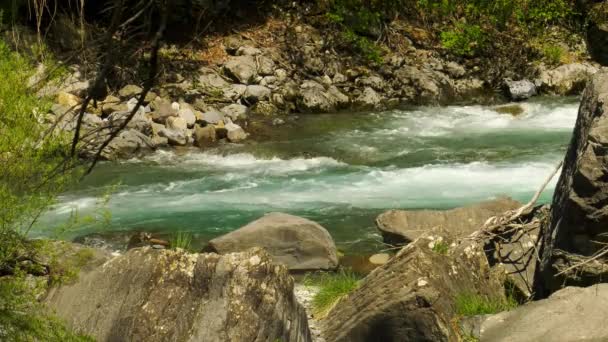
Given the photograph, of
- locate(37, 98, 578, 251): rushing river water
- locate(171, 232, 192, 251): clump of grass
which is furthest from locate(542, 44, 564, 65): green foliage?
locate(171, 232, 192, 251): clump of grass

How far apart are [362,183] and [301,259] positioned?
142 inches

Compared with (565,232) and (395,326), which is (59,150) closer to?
(395,326)

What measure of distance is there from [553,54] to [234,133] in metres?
8.26

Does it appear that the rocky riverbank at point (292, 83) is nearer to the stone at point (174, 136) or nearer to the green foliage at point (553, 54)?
the stone at point (174, 136)

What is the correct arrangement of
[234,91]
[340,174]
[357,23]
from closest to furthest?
[340,174], [234,91], [357,23]

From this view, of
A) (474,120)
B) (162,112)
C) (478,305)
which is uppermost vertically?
(478,305)

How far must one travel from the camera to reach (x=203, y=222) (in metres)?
9.86

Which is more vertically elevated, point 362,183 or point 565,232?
point 565,232

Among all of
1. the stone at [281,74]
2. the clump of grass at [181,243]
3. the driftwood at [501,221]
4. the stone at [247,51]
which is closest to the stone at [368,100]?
the stone at [281,74]

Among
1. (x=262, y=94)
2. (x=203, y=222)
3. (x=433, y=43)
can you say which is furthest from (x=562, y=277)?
(x=433, y=43)

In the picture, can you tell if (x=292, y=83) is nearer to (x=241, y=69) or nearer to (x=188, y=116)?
(x=241, y=69)

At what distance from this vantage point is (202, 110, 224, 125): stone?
14748mm

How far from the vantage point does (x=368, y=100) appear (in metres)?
16.8

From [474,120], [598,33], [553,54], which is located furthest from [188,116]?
[598,33]
